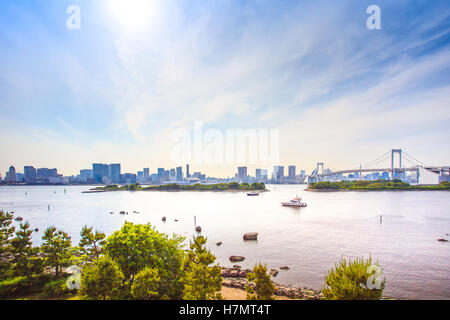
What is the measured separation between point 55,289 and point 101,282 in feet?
22.4

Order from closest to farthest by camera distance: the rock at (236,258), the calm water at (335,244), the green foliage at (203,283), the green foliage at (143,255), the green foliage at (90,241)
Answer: the green foliage at (203,283) → the green foliage at (143,255) → the green foliage at (90,241) → the calm water at (335,244) → the rock at (236,258)

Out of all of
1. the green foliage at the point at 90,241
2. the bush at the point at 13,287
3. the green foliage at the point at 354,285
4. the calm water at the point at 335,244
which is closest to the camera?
the green foliage at the point at 354,285

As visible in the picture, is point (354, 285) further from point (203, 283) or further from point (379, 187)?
point (379, 187)

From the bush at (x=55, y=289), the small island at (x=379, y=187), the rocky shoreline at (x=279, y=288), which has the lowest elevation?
the small island at (x=379, y=187)

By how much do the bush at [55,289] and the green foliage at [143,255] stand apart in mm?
5591

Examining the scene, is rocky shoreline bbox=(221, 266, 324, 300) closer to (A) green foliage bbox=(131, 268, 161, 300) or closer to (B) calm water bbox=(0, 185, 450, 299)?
(B) calm water bbox=(0, 185, 450, 299)

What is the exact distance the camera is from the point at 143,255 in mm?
12211

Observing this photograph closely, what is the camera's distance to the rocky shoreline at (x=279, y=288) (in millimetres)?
15688

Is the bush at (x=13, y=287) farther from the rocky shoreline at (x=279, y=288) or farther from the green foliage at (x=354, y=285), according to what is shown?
the green foliage at (x=354, y=285)

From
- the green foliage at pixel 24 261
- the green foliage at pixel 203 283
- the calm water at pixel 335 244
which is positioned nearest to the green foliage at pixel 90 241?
the green foliage at pixel 24 261

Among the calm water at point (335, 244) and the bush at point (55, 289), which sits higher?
the bush at point (55, 289)

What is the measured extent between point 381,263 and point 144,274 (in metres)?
25.2

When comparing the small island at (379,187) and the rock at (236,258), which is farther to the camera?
the small island at (379,187)
